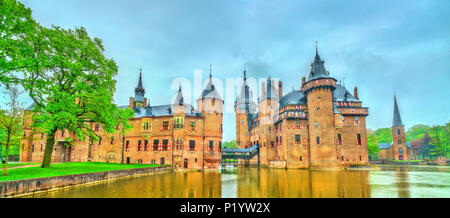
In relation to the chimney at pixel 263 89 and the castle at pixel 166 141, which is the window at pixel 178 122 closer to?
the castle at pixel 166 141

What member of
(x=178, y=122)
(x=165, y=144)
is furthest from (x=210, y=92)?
(x=165, y=144)

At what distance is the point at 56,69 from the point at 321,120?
3648 centimetres

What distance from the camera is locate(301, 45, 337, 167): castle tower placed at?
37531 millimetres

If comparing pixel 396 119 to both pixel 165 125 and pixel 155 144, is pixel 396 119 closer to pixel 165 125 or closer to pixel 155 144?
pixel 165 125

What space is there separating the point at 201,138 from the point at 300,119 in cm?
1838

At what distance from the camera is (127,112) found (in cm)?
2211

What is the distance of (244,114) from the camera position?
65.1 meters

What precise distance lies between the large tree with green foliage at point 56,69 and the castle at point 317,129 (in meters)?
30.2

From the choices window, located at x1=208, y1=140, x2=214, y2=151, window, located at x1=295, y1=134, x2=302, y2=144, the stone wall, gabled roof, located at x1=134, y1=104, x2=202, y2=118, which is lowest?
the stone wall

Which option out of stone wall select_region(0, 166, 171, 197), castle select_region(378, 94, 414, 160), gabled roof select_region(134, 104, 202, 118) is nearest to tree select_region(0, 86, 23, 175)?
stone wall select_region(0, 166, 171, 197)

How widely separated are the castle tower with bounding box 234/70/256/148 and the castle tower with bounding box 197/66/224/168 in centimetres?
2625

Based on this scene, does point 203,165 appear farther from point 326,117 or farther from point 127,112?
point 326,117

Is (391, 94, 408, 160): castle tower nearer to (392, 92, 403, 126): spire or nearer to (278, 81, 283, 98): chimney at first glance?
(392, 92, 403, 126): spire
